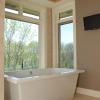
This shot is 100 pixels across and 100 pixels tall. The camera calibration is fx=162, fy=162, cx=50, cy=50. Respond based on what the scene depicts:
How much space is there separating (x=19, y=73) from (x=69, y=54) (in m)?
1.80

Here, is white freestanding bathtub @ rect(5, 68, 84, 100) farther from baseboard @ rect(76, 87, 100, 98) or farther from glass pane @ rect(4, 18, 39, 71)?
glass pane @ rect(4, 18, 39, 71)

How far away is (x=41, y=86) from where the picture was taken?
3.16m

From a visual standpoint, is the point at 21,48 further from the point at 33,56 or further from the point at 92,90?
the point at 92,90

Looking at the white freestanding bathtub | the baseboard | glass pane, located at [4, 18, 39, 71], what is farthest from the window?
the baseboard

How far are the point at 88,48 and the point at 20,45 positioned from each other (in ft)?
6.36

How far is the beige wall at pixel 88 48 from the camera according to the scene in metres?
4.15

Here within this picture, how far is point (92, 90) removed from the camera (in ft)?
13.8

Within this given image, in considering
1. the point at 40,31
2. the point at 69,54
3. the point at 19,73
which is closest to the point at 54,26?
the point at 40,31

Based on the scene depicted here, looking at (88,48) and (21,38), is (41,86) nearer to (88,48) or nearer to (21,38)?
(88,48)

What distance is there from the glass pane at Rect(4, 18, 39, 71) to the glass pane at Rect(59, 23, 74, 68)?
32.5 inches

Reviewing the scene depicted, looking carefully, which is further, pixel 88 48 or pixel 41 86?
pixel 88 48

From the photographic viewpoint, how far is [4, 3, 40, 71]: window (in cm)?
448

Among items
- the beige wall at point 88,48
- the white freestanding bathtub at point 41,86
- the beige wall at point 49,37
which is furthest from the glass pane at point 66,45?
the white freestanding bathtub at point 41,86

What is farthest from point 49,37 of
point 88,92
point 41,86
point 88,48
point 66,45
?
point 41,86
